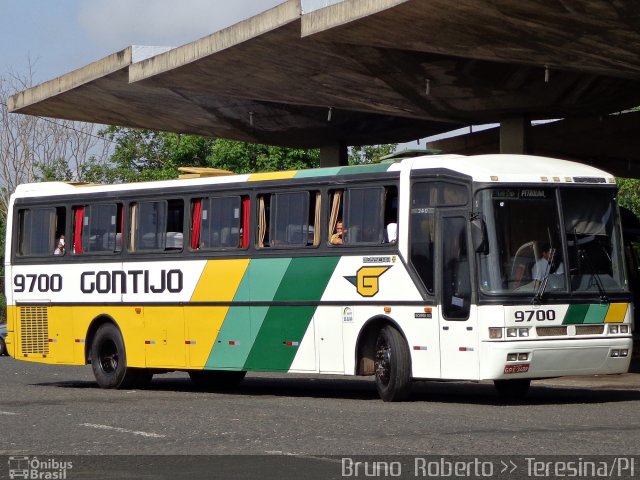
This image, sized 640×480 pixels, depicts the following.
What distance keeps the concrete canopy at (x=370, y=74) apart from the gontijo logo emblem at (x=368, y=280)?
4.86m

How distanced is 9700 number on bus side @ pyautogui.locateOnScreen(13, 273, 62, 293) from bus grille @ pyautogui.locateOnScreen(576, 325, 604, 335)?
31.3ft

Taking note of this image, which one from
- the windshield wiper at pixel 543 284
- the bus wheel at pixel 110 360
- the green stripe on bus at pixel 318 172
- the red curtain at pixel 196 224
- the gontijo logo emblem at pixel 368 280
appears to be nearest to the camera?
the windshield wiper at pixel 543 284

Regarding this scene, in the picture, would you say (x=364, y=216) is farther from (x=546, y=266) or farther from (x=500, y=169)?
(x=546, y=266)

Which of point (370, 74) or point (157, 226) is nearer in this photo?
point (157, 226)

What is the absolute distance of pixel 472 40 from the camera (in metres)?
21.9

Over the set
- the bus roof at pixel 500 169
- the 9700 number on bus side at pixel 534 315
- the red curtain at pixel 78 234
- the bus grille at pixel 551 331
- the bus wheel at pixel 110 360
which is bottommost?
the bus wheel at pixel 110 360

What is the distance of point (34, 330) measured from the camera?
22656 millimetres

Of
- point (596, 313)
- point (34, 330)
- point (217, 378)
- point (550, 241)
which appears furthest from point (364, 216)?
point (34, 330)

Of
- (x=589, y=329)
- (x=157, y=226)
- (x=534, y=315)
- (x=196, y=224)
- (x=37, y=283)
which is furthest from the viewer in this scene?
(x=37, y=283)

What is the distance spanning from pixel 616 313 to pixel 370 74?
35.9 feet

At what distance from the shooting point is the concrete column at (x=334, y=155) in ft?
122

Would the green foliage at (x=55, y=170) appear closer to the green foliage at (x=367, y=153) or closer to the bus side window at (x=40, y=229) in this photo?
the green foliage at (x=367, y=153)

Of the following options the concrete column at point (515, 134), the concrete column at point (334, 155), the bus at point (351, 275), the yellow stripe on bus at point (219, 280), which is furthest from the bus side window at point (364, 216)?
the concrete column at point (334, 155)

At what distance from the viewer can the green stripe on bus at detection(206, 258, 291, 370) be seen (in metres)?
18.8
